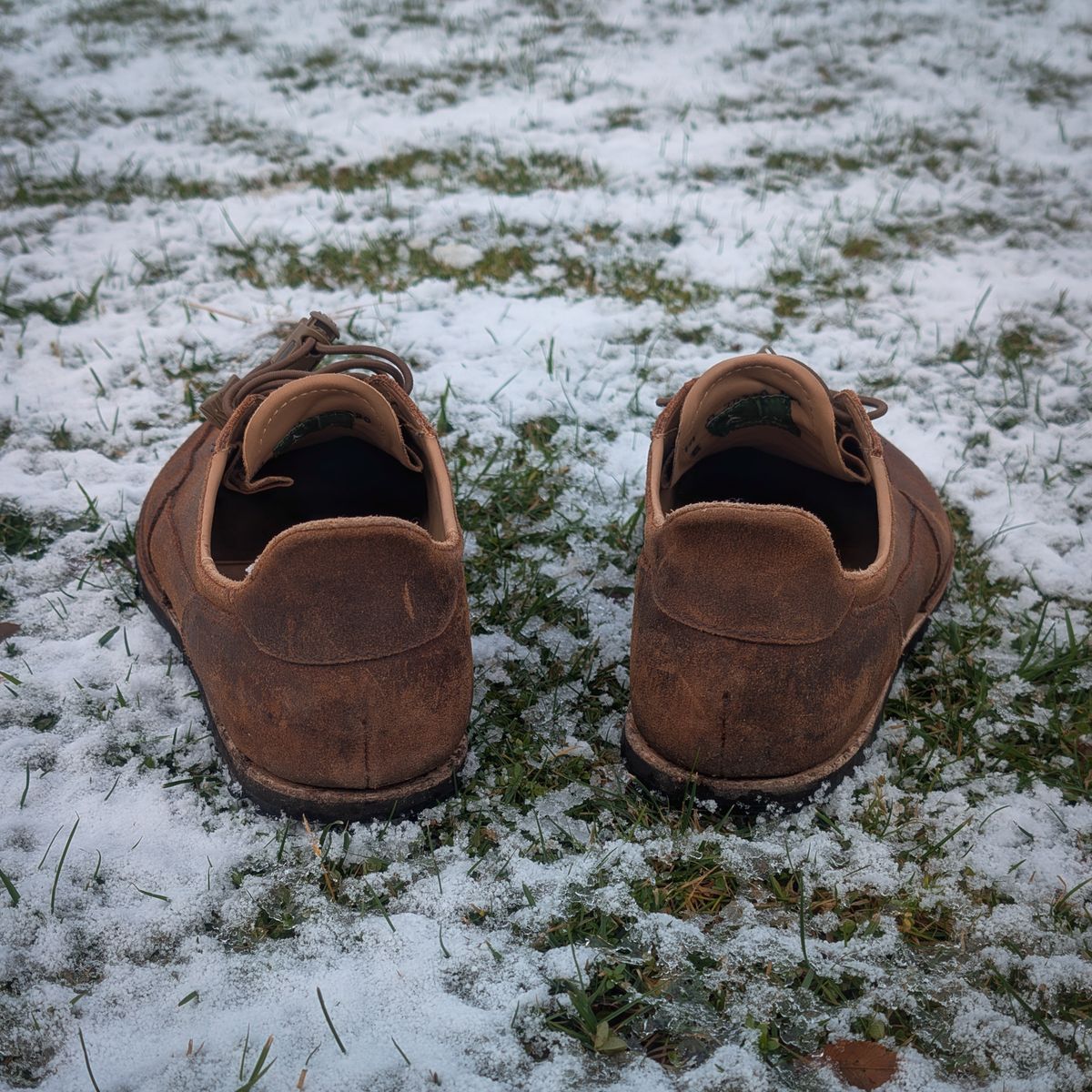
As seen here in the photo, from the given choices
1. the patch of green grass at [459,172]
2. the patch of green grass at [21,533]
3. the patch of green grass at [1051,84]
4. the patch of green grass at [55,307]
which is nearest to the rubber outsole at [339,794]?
the patch of green grass at [21,533]

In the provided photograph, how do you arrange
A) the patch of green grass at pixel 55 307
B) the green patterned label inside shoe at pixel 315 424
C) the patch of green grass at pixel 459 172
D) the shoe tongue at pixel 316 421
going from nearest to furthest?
1. the shoe tongue at pixel 316 421
2. the green patterned label inside shoe at pixel 315 424
3. the patch of green grass at pixel 55 307
4. the patch of green grass at pixel 459 172

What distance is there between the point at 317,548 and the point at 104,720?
0.73 m

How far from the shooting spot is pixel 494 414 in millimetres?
2760

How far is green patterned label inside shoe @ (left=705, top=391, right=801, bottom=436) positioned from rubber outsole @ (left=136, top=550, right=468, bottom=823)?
80cm

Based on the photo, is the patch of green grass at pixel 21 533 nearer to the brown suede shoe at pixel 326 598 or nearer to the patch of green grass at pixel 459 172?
the brown suede shoe at pixel 326 598

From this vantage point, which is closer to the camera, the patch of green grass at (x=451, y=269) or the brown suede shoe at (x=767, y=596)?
the brown suede shoe at (x=767, y=596)

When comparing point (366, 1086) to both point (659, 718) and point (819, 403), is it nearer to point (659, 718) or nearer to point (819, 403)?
point (659, 718)

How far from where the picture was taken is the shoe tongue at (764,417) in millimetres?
1755

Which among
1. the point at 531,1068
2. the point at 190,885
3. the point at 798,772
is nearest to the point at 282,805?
the point at 190,885

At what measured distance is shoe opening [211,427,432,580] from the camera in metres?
1.91

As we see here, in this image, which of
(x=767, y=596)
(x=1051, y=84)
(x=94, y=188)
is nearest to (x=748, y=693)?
(x=767, y=596)

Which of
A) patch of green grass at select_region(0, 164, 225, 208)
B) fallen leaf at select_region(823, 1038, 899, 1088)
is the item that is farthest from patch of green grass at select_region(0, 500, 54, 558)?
patch of green grass at select_region(0, 164, 225, 208)

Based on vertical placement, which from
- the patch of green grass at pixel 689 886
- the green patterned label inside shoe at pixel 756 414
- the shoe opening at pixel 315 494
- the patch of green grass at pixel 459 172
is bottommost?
the patch of green grass at pixel 689 886

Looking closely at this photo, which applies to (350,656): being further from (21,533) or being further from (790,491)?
(21,533)
